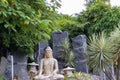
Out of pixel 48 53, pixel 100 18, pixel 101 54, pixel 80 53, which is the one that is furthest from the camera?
pixel 100 18

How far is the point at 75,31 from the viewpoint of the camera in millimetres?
13180

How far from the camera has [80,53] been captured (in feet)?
35.4

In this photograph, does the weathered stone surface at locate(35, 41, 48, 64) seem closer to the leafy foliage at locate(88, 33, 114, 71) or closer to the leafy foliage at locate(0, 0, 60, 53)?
the leafy foliage at locate(88, 33, 114, 71)

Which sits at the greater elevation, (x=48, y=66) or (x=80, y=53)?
(x=80, y=53)

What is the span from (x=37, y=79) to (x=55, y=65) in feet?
2.16

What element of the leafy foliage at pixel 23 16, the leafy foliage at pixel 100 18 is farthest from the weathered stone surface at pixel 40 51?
the leafy foliage at pixel 23 16

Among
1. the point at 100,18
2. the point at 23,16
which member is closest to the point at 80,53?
the point at 100,18

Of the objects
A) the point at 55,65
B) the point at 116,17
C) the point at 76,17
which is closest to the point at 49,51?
the point at 55,65

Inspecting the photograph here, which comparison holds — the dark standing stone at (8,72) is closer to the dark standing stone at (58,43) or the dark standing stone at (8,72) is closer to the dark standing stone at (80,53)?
the dark standing stone at (58,43)

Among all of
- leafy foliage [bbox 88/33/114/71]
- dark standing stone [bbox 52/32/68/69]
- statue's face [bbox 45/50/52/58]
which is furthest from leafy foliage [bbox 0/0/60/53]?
dark standing stone [bbox 52/32/68/69]

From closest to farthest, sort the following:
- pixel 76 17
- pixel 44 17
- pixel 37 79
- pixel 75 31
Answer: pixel 44 17 < pixel 37 79 < pixel 75 31 < pixel 76 17

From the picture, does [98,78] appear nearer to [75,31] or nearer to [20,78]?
[75,31]

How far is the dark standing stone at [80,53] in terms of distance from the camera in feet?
35.1

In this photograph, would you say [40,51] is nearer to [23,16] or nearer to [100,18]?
[100,18]
